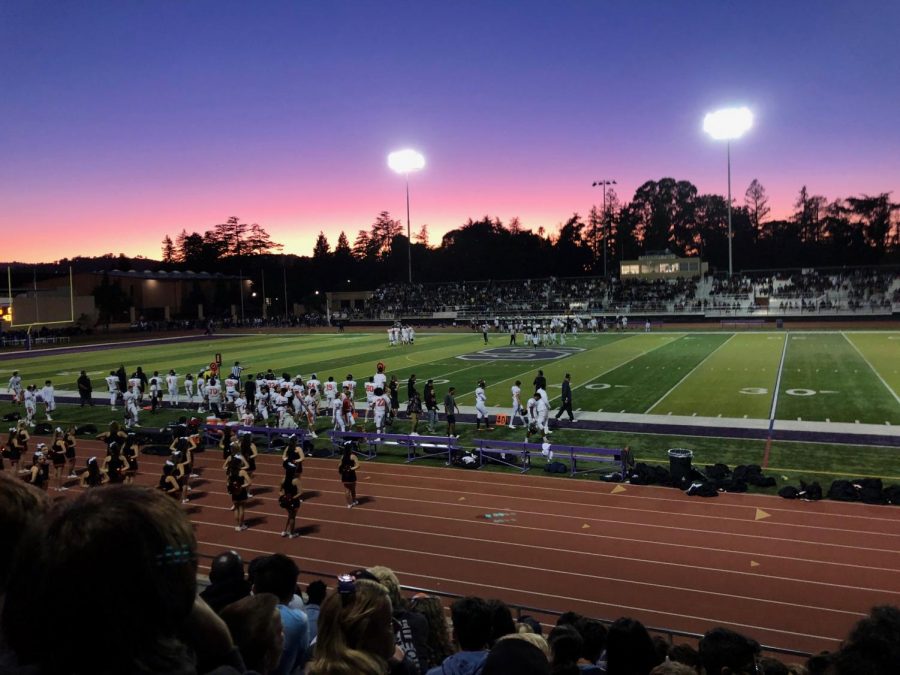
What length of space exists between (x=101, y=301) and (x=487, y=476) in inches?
2574

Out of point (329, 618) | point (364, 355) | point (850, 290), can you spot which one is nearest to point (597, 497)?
point (329, 618)

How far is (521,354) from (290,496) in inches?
1088

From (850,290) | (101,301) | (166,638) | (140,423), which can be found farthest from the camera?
(101,301)

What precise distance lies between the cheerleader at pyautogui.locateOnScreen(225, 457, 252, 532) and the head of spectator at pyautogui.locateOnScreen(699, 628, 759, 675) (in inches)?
372

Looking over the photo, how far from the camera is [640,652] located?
13.8ft

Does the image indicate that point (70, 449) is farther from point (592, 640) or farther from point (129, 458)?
point (592, 640)

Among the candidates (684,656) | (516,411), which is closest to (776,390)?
(516,411)

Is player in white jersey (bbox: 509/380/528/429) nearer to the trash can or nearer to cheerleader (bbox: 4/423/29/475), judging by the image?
the trash can

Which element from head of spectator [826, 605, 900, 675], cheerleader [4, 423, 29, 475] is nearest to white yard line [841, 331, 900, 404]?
head of spectator [826, 605, 900, 675]

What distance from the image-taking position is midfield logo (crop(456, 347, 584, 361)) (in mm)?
36469

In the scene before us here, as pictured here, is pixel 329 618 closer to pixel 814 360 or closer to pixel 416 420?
pixel 416 420

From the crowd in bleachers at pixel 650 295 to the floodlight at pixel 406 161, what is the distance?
15.6 metres

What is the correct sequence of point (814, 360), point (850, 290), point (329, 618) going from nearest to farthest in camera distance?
point (329, 618) < point (814, 360) < point (850, 290)

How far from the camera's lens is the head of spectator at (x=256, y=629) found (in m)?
2.92
